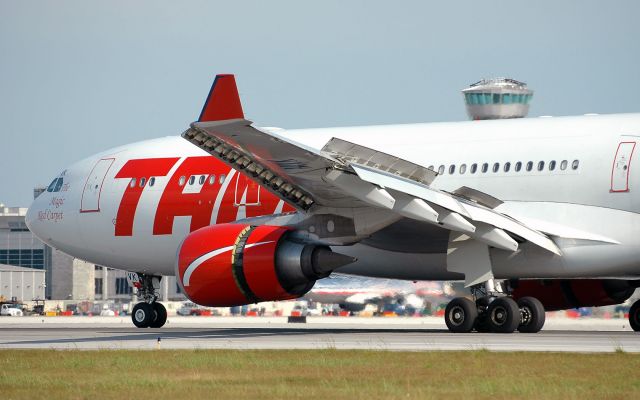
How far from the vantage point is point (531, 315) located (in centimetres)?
2502

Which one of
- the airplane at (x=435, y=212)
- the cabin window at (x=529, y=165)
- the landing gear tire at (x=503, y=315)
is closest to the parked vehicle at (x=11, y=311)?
the airplane at (x=435, y=212)

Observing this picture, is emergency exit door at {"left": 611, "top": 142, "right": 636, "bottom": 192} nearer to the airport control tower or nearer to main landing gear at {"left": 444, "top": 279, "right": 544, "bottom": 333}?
main landing gear at {"left": 444, "top": 279, "right": 544, "bottom": 333}

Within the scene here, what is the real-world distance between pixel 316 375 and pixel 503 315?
9110 mm

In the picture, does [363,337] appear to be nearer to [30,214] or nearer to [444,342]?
[444,342]

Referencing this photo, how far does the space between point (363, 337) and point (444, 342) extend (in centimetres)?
302

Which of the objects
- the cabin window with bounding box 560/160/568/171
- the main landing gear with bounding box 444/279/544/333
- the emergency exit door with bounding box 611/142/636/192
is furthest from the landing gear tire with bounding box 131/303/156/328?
the emergency exit door with bounding box 611/142/636/192

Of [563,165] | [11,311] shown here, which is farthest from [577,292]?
[11,311]

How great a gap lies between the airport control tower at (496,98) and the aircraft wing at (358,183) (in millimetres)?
64936

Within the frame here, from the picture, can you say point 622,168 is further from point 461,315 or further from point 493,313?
point 461,315

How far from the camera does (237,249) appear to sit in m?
24.8

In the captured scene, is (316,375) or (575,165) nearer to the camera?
(316,375)

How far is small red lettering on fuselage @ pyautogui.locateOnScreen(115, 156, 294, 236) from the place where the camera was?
1127 inches

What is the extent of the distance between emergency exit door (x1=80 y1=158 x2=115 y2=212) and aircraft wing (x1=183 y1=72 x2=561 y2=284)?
26.1 ft

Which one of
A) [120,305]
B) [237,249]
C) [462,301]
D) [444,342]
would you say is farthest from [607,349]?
[120,305]
